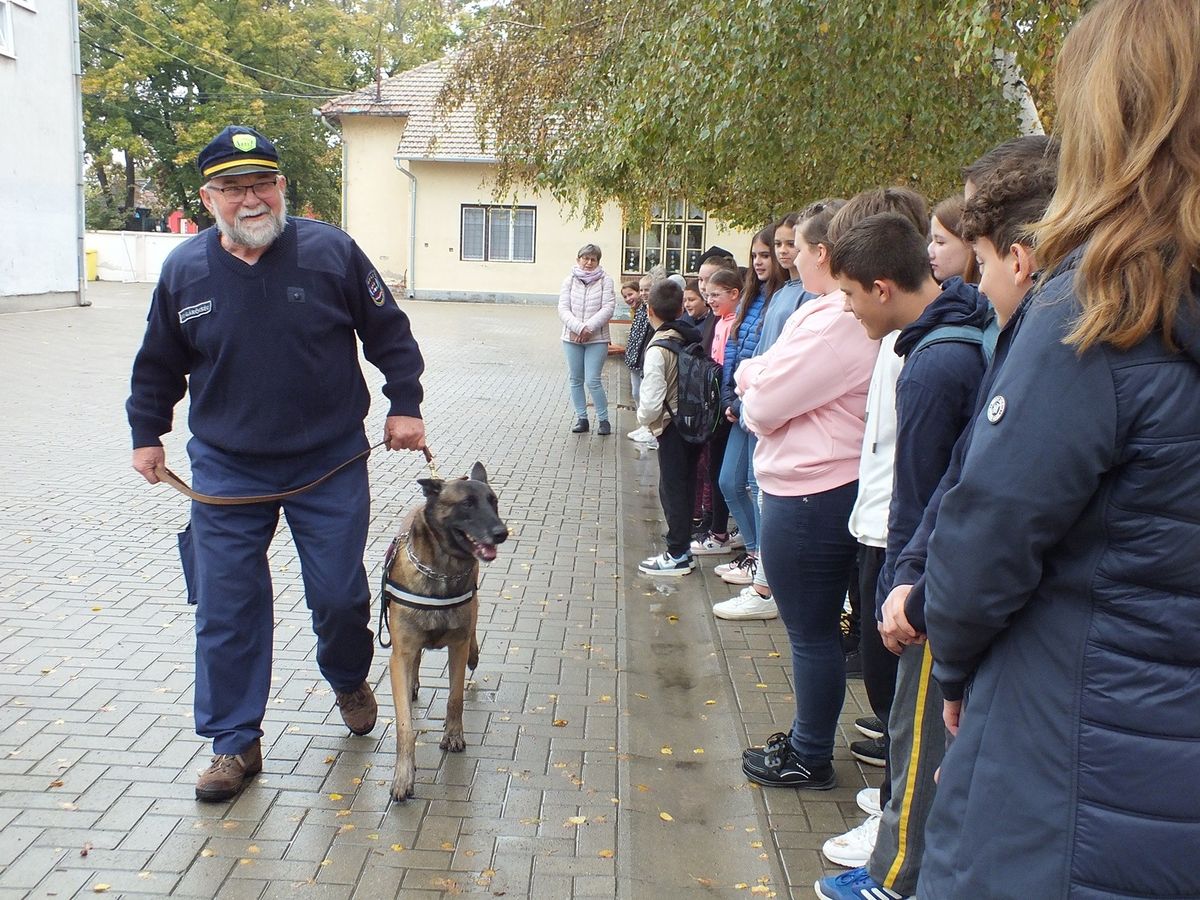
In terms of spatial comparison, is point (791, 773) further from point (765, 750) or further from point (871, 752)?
point (871, 752)

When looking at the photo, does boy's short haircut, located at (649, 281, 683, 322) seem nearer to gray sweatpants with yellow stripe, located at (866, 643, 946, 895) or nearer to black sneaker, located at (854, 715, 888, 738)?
black sneaker, located at (854, 715, 888, 738)

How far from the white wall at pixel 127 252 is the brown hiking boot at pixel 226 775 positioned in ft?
125

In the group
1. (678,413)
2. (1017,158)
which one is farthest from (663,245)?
(1017,158)

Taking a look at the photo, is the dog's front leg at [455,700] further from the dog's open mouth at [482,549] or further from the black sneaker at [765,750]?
the black sneaker at [765,750]

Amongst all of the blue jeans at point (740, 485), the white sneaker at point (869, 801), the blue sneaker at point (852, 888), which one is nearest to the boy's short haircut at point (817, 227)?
the white sneaker at point (869, 801)

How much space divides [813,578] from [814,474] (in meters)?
0.37

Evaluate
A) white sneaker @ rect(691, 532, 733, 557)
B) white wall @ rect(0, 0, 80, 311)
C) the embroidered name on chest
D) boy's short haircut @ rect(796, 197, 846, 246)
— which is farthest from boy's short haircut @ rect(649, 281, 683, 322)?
white wall @ rect(0, 0, 80, 311)

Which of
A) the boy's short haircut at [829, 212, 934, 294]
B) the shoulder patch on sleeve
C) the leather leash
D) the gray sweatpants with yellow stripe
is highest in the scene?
the boy's short haircut at [829, 212, 934, 294]

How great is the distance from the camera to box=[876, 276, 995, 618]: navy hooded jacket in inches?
121

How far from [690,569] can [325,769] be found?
3533mm

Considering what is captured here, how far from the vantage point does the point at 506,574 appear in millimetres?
7270

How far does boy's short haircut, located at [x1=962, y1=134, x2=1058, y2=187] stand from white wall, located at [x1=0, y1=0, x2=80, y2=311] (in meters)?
23.7

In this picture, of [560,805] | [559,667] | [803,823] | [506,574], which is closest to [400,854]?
[560,805]

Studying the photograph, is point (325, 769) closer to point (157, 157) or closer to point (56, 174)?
point (56, 174)
